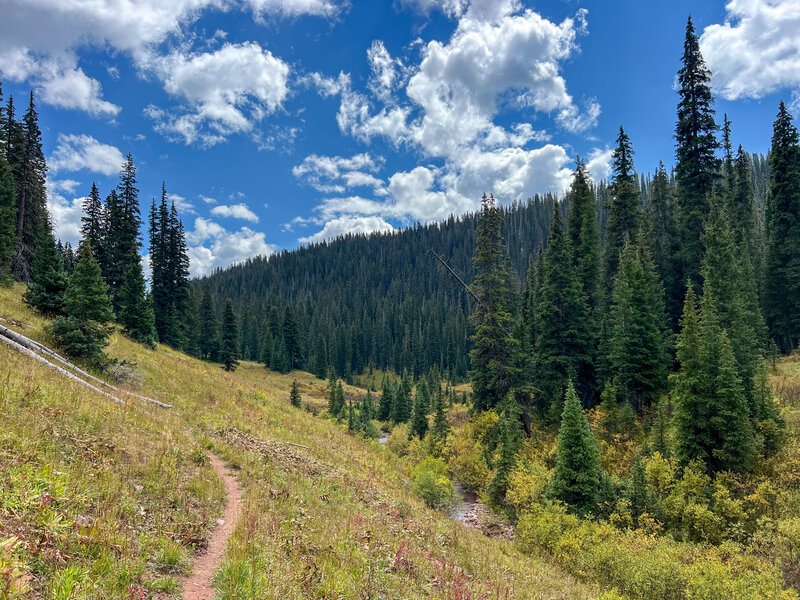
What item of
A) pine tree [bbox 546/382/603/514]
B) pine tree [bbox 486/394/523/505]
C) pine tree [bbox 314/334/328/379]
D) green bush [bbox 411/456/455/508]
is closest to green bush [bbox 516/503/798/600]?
pine tree [bbox 546/382/603/514]

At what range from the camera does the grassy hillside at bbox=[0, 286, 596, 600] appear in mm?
4508

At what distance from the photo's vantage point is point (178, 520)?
6.41 m

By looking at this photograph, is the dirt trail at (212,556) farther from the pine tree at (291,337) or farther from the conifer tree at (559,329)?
the pine tree at (291,337)

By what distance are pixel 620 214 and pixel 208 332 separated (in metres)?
74.6

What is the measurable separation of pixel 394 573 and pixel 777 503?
19.5 meters

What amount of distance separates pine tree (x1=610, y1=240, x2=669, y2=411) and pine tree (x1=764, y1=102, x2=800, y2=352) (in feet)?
70.4

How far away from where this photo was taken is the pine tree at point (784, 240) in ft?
130

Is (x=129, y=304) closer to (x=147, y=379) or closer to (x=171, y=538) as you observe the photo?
(x=147, y=379)

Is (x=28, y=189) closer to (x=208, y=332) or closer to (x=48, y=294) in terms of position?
(x=48, y=294)

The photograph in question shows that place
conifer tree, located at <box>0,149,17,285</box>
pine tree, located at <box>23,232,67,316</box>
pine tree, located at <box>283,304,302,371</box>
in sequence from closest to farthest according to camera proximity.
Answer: pine tree, located at <box>23,232,67,316</box> → conifer tree, located at <box>0,149,17,285</box> → pine tree, located at <box>283,304,302,371</box>

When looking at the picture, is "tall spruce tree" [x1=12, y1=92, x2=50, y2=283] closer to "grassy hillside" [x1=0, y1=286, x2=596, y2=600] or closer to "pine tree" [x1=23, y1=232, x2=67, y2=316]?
"pine tree" [x1=23, y1=232, x2=67, y2=316]

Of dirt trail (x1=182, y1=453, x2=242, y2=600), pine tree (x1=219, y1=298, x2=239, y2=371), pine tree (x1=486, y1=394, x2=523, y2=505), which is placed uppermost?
pine tree (x1=219, y1=298, x2=239, y2=371)

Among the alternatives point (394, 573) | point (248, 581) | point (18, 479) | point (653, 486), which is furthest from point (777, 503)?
point (18, 479)

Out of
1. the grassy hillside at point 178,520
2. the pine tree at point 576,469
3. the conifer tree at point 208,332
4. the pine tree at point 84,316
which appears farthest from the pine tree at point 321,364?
the grassy hillside at point 178,520
